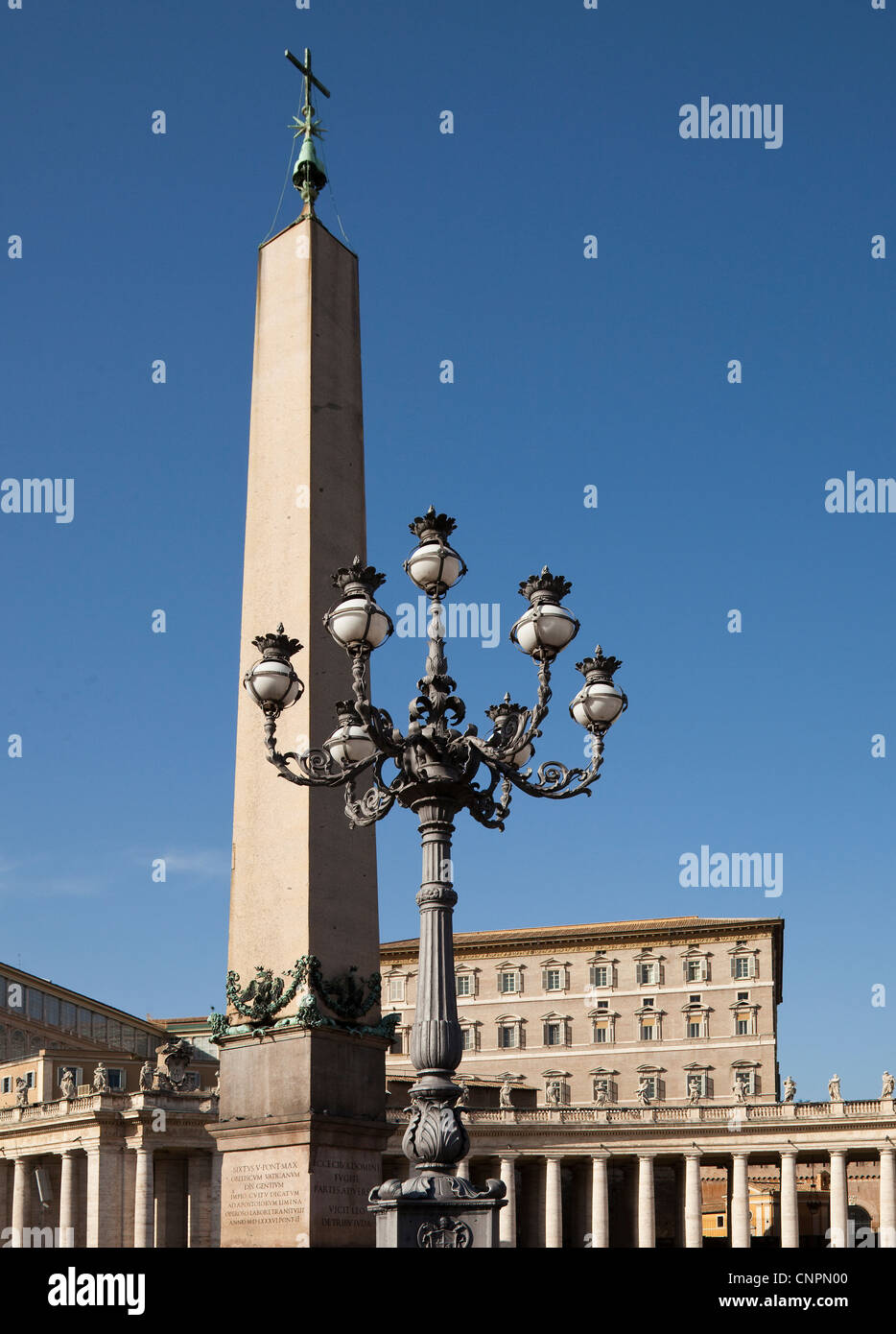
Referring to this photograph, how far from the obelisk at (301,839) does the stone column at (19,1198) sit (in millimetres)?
52060

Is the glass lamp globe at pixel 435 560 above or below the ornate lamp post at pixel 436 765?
above

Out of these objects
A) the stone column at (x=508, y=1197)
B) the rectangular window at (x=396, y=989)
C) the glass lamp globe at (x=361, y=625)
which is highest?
the glass lamp globe at (x=361, y=625)

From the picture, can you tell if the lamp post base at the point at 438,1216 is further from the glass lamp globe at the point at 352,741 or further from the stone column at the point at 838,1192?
the stone column at the point at 838,1192

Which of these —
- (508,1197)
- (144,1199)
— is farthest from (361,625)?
(508,1197)

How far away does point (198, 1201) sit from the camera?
63.6m

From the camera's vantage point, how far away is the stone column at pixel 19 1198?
64.9 meters

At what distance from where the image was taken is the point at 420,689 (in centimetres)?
1356

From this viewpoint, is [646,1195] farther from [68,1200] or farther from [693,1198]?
[68,1200]

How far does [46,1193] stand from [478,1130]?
18.9 metres

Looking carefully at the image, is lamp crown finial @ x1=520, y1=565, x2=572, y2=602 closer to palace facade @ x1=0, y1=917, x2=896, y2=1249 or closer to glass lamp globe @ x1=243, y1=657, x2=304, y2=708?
glass lamp globe @ x1=243, y1=657, x2=304, y2=708

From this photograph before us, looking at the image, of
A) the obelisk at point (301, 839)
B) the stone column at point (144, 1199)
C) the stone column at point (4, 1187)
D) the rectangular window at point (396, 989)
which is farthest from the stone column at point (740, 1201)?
the obelisk at point (301, 839)

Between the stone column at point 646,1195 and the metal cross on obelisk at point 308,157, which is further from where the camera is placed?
the stone column at point 646,1195

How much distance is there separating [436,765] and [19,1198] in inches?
2373
